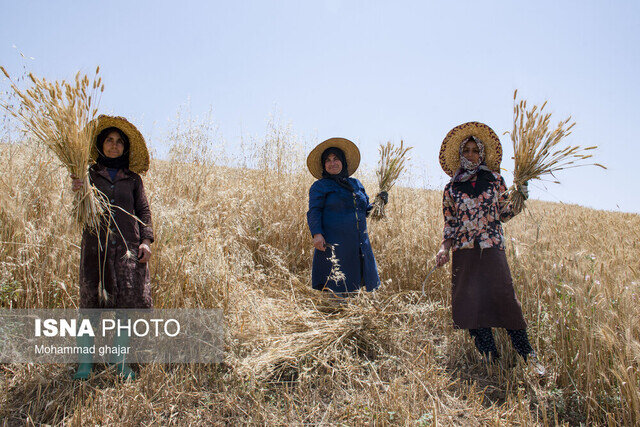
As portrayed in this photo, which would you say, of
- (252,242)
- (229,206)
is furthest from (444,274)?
(229,206)

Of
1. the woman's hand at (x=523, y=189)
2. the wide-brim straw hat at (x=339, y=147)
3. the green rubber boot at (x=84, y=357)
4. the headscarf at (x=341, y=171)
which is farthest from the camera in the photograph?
the wide-brim straw hat at (x=339, y=147)

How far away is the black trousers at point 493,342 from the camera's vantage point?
7.14ft

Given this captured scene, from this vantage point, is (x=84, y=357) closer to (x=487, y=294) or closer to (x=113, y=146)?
(x=113, y=146)

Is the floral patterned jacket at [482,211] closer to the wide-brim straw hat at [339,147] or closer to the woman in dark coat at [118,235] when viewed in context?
the wide-brim straw hat at [339,147]

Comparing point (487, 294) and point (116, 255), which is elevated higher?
point (116, 255)

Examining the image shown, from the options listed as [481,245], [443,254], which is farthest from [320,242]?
[481,245]

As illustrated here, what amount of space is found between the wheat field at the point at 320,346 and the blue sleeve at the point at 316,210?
1.82 feet

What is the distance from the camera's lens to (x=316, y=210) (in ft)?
9.49

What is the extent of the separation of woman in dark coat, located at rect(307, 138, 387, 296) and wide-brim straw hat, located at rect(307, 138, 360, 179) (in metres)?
0.19

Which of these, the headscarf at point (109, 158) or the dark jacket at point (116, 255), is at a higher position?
the headscarf at point (109, 158)

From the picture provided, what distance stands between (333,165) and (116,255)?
5.72 feet

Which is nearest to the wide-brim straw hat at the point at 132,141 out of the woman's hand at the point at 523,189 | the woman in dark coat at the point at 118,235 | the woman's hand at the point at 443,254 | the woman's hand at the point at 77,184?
the woman in dark coat at the point at 118,235

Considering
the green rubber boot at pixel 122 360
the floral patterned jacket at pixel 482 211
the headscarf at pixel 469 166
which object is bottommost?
the green rubber boot at pixel 122 360

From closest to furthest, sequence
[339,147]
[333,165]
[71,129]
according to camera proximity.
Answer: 1. [71,129]
2. [333,165]
3. [339,147]
